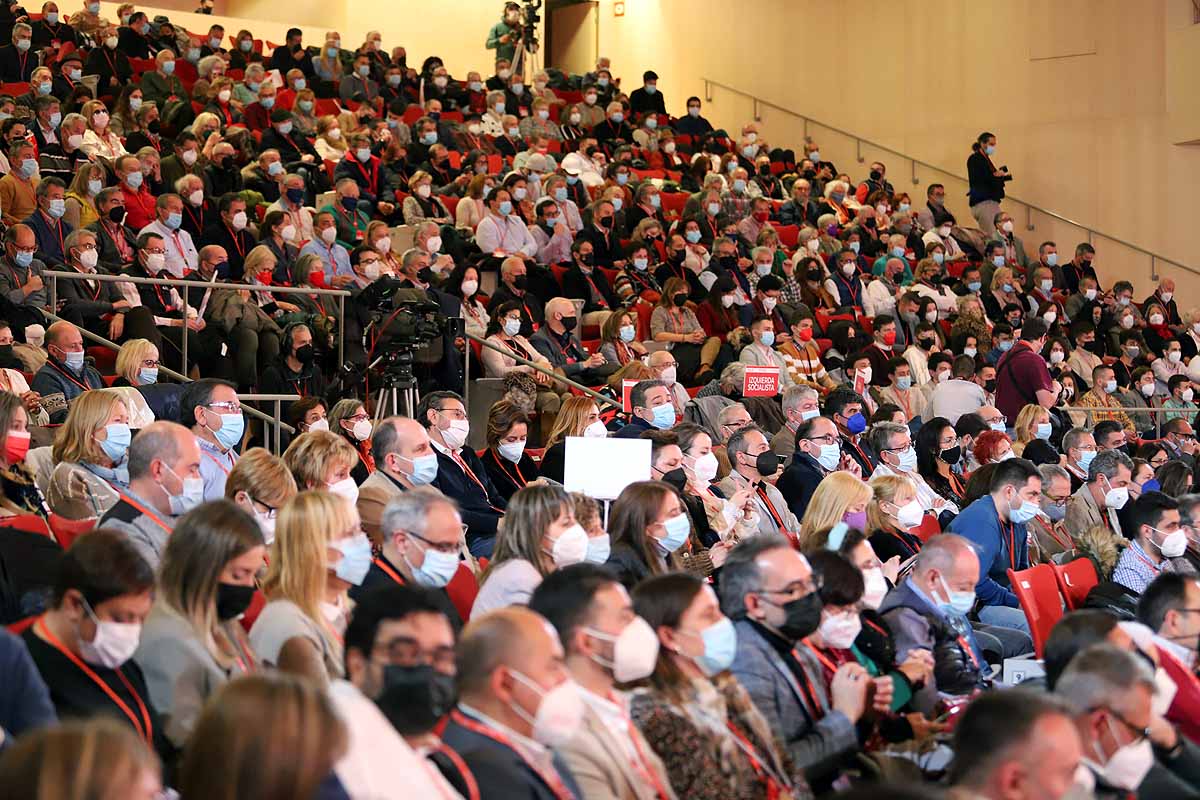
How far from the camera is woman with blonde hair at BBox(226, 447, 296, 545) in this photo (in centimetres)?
437

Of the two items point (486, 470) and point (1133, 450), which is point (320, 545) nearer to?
point (486, 470)

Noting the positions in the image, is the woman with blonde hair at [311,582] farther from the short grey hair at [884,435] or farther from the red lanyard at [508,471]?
the short grey hair at [884,435]

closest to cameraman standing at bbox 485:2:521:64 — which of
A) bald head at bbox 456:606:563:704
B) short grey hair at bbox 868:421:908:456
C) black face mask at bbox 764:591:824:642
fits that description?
short grey hair at bbox 868:421:908:456

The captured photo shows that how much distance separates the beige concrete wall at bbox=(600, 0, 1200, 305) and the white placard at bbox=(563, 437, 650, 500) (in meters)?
11.9

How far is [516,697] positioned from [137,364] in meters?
4.43

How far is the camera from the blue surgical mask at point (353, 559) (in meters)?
3.77

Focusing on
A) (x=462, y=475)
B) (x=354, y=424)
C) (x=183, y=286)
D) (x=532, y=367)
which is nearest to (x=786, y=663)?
(x=462, y=475)

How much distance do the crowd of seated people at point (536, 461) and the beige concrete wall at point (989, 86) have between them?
2.88 ft

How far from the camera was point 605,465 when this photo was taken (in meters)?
5.31

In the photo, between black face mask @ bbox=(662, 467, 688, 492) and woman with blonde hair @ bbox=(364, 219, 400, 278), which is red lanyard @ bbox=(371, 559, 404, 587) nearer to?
black face mask @ bbox=(662, 467, 688, 492)

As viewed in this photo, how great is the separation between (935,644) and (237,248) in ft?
22.6

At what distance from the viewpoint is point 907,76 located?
→ 688 inches

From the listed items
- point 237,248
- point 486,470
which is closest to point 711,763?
point 486,470


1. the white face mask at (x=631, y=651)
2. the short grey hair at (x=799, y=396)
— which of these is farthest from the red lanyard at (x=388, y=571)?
the short grey hair at (x=799, y=396)
